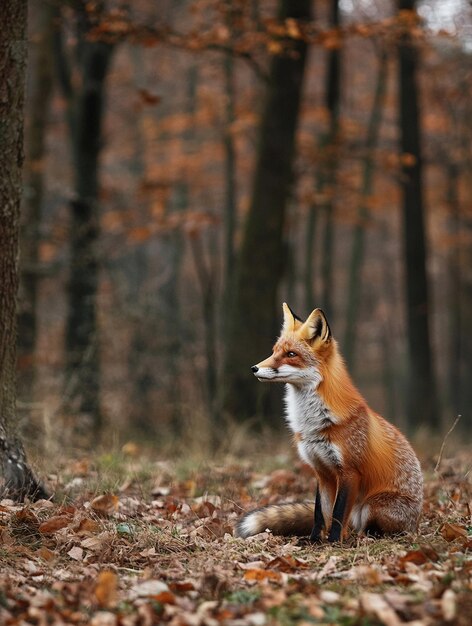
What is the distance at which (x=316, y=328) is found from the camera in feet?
19.4

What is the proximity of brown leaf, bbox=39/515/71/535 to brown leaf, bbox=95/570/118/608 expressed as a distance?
4.47 ft

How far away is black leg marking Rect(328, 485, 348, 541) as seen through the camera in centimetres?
568

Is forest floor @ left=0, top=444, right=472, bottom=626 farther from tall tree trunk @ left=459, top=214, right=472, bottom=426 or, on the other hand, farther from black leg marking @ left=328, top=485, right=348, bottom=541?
tall tree trunk @ left=459, top=214, right=472, bottom=426

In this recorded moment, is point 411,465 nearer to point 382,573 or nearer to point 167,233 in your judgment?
point 382,573

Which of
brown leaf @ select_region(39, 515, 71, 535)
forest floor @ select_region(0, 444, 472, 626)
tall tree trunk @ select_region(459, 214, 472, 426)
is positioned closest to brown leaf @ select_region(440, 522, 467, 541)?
forest floor @ select_region(0, 444, 472, 626)

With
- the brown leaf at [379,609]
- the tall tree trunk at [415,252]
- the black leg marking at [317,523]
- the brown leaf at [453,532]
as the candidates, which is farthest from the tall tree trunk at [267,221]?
the brown leaf at [379,609]

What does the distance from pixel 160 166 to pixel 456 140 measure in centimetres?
902

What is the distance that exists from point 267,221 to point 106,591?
9016mm

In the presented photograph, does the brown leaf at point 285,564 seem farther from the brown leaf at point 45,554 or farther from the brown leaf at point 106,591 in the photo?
the brown leaf at point 45,554

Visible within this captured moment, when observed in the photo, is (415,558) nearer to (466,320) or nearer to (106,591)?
(106,591)

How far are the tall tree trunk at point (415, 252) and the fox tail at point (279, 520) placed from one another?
11867 millimetres

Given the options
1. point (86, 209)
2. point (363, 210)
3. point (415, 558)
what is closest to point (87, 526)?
point (415, 558)

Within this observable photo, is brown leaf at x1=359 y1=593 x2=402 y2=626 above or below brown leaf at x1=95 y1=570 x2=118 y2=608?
above

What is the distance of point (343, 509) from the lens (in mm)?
5691
